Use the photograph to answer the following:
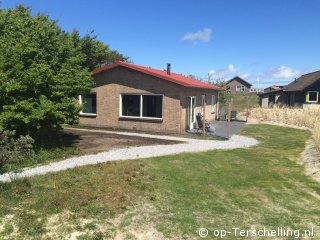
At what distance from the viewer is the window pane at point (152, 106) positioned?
19.5m

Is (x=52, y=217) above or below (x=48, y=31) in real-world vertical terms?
below

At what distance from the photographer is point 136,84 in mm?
19797

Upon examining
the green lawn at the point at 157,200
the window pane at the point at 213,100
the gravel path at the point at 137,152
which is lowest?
the green lawn at the point at 157,200

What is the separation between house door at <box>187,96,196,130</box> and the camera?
20936 mm

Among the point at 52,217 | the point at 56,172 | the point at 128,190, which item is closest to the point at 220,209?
the point at 128,190

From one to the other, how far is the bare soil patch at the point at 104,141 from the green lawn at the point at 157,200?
10.6ft

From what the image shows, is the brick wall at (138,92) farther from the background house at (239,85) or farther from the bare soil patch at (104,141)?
the background house at (239,85)

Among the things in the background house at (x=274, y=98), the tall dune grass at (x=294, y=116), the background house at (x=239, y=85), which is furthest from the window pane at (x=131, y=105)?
the background house at (x=239, y=85)

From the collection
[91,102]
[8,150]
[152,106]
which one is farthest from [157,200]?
[91,102]

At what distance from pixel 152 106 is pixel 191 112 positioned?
303 cm

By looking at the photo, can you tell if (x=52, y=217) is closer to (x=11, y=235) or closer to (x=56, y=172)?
(x=11, y=235)

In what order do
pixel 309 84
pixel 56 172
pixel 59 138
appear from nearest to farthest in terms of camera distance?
pixel 56 172 → pixel 59 138 → pixel 309 84

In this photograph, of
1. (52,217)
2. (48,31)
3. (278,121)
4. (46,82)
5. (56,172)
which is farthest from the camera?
(278,121)

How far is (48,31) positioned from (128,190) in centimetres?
989
